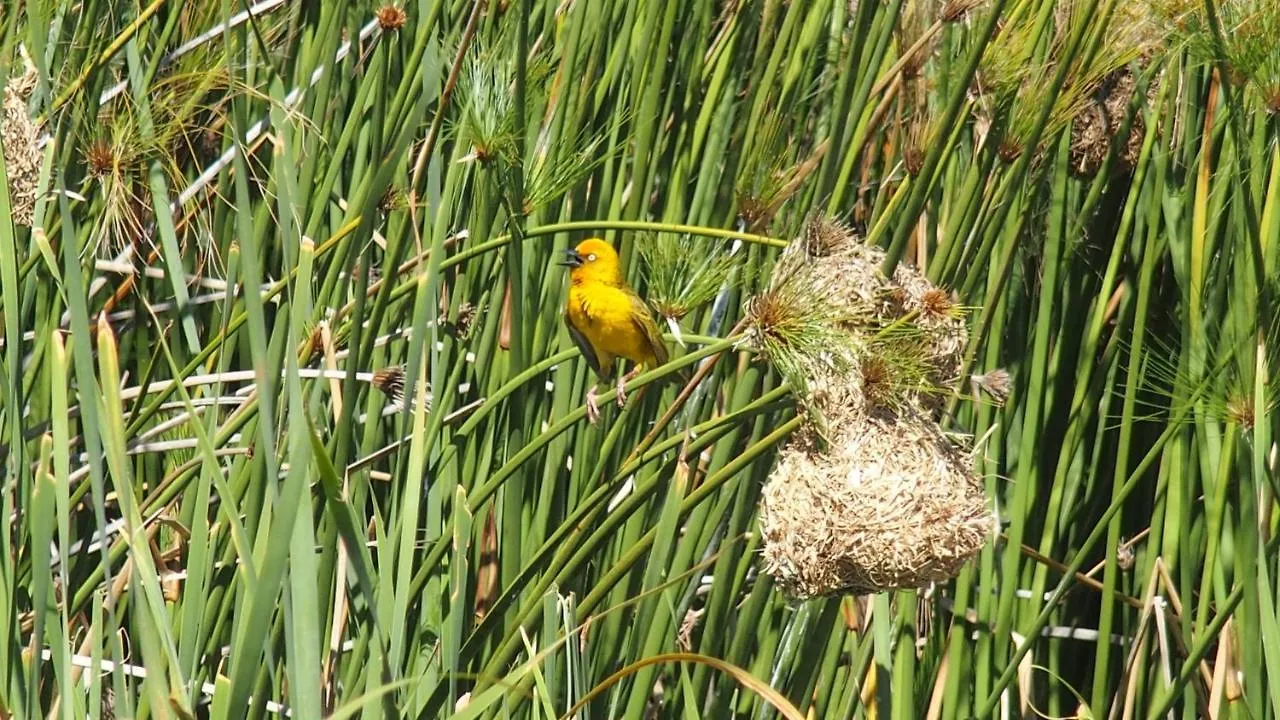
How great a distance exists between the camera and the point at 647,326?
3703 mm

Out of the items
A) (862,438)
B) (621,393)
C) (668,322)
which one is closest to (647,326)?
(668,322)

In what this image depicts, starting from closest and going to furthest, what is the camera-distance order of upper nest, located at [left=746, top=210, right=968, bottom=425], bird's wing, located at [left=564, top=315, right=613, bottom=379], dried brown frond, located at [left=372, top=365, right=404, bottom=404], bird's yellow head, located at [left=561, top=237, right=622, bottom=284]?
upper nest, located at [left=746, top=210, right=968, bottom=425]
dried brown frond, located at [left=372, top=365, right=404, bottom=404]
bird's wing, located at [left=564, top=315, right=613, bottom=379]
bird's yellow head, located at [left=561, top=237, right=622, bottom=284]

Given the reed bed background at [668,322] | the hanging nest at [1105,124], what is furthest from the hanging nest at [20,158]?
the hanging nest at [1105,124]

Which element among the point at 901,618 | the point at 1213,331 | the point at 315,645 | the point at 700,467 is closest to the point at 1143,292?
the point at 1213,331

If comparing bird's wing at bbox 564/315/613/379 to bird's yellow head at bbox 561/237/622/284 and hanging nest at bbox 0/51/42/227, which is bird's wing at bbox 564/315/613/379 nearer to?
bird's yellow head at bbox 561/237/622/284

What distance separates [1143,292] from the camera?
2.86 meters

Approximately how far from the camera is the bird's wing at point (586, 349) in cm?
299

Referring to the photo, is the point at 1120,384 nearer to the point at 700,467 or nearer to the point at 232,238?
the point at 700,467

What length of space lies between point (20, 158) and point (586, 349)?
113 centimetres

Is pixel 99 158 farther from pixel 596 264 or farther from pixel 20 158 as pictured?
pixel 596 264

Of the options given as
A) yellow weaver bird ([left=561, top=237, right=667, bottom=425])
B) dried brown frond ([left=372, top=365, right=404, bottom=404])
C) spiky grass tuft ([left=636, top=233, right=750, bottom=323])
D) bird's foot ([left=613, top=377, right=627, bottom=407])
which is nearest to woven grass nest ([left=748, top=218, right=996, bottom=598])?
spiky grass tuft ([left=636, top=233, right=750, bottom=323])

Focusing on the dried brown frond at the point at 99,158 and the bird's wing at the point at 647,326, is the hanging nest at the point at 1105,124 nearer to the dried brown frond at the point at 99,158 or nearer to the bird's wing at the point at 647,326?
the bird's wing at the point at 647,326

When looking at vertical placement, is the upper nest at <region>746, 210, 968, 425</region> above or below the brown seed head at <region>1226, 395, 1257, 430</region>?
above

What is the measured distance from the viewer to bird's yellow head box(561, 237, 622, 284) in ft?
11.6
